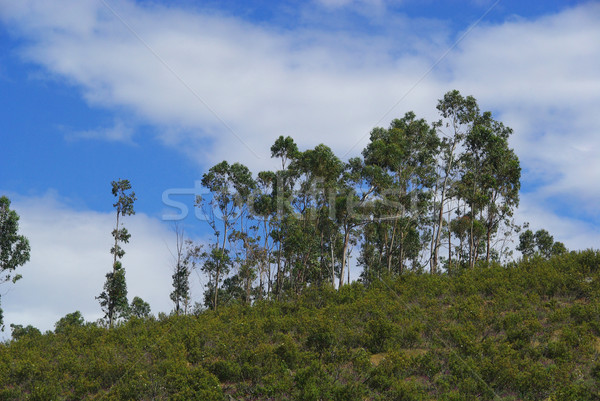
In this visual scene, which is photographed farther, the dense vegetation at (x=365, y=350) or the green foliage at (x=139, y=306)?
the green foliage at (x=139, y=306)

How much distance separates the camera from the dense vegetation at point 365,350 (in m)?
13.8

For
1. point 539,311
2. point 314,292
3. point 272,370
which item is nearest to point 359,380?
point 272,370

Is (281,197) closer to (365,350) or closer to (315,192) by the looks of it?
(315,192)

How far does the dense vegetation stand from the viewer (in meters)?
13.8

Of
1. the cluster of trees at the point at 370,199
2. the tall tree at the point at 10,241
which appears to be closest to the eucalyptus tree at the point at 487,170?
the cluster of trees at the point at 370,199

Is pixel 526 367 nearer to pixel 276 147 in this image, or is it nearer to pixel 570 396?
pixel 570 396

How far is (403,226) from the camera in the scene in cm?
4281

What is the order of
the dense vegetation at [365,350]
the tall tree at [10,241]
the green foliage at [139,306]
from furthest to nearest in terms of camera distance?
1. the green foliage at [139,306]
2. the tall tree at [10,241]
3. the dense vegetation at [365,350]

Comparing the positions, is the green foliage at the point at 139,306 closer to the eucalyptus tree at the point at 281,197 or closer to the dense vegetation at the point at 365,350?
the eucalyptus tree at the point at 281,197

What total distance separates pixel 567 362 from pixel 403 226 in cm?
2821

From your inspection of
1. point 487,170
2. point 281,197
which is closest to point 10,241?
point 281,197

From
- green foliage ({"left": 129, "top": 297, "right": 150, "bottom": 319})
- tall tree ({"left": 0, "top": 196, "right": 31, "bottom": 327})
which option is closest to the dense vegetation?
tall tree ({"left": 0, "top": 196, "right": 31, "bottom": 327})

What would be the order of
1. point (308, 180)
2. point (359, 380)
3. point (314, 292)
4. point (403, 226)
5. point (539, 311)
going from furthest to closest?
point (403, 226)
point (308, 180)
point (314, 292)
point (539, 311)
point (359, 380)

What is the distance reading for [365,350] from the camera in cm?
1630
